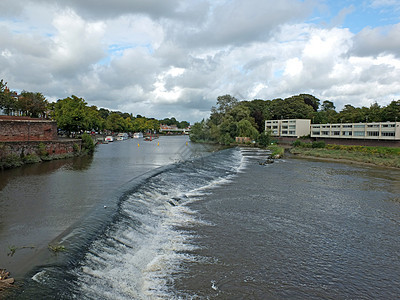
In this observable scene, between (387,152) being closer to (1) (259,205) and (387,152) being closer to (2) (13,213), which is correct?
(1) (259,205)

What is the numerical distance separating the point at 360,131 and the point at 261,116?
41787 mm

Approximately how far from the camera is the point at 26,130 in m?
31.3

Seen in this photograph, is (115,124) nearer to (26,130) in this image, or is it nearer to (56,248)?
(26,130)

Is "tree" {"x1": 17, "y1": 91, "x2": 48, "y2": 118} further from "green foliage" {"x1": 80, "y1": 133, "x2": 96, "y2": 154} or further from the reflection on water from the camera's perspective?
the reflection on water

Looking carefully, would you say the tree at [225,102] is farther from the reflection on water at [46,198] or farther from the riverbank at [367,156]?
the reflection on water at [46,198]

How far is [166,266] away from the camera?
920 cm

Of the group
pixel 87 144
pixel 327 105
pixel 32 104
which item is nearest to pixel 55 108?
pixel 32 104

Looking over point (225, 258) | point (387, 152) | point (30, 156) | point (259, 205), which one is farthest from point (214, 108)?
point (225, 258)

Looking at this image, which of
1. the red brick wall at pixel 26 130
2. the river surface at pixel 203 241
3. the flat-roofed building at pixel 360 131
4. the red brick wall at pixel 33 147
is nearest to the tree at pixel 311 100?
the flat-roofed building at pixel 360 131

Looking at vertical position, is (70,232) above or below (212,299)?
above

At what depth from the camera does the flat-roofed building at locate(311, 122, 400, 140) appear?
6008 centimetres

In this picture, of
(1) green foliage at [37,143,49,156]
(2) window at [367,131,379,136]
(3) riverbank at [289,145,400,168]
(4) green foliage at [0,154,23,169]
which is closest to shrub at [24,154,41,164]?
(1) green foliage at [37,143,49,156]

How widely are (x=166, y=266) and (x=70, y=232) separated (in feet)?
11.4

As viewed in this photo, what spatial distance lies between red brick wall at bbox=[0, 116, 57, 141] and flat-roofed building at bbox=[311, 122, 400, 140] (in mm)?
60917
